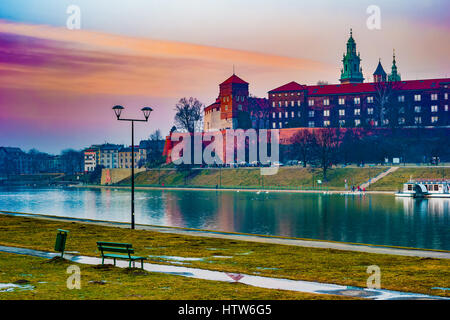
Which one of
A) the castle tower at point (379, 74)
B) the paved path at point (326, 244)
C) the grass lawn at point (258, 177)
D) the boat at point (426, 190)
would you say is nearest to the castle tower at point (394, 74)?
the castle tower at point (379, 74)

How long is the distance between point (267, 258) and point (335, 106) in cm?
13080

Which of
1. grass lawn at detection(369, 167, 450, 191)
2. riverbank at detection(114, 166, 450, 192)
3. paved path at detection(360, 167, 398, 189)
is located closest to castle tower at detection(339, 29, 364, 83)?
riverbank at detection(114, 166, 450, 192)

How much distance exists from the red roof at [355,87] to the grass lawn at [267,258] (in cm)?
12069

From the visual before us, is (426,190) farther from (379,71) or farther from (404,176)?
(379,71)

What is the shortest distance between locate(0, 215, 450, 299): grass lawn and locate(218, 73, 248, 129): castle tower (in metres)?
122

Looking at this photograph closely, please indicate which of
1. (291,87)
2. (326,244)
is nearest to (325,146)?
(291,87)

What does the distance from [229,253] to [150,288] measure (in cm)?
881

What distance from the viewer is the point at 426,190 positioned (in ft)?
278

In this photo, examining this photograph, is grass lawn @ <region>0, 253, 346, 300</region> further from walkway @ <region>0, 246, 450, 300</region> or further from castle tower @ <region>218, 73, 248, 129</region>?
castle tower @ <region>218, 73, 248, 129</region>

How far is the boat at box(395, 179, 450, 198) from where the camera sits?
82750mm

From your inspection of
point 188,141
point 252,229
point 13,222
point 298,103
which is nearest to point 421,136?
point 298,103

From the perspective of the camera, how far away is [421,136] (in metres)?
130

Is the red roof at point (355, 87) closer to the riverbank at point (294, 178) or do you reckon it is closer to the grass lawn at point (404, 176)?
the riverbank at point (294, 178)

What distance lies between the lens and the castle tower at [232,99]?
15375 centimetres
